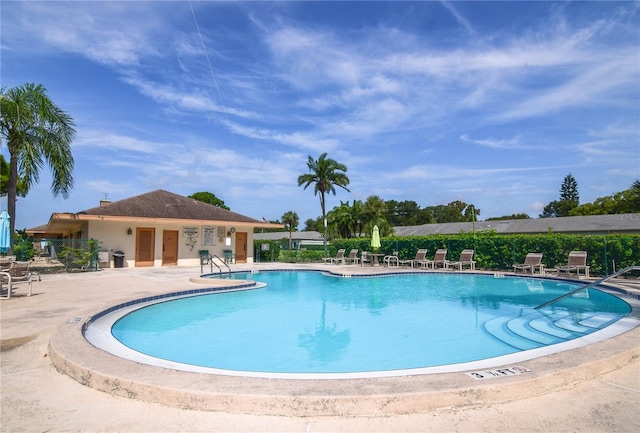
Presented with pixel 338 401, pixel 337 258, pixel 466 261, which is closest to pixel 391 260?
pixel 337 258

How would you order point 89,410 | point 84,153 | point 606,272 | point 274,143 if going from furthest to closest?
point 274,143, point 84,153, point 606,272, point 89,410

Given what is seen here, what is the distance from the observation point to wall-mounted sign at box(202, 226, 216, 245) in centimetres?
2266

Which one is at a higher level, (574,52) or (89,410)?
(574,52)

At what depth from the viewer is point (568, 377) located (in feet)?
11.3

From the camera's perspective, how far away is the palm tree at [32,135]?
48.2ft

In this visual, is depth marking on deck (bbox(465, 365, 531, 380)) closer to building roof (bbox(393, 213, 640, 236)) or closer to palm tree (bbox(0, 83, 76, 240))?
palm tree (bbox(0, 83, 76, 240))

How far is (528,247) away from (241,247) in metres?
16.8

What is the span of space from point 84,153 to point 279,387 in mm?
18447

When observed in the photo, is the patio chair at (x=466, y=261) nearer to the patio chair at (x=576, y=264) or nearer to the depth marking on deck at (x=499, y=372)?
the patio chair at (x=576, y=264)

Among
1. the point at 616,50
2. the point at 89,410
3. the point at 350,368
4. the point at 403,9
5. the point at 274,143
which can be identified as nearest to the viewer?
the point at 89,410

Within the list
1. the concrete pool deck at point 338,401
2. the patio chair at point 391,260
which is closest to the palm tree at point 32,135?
the concrete pool deck at point 338,401

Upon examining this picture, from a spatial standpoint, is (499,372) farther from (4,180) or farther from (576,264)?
(4,180)

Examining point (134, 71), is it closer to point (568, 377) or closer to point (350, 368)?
point (350, 368)

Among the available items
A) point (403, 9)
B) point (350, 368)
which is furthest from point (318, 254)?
point (350, 368)
